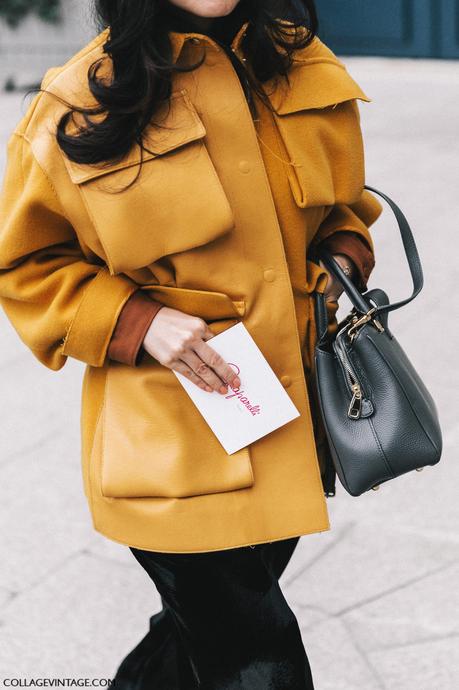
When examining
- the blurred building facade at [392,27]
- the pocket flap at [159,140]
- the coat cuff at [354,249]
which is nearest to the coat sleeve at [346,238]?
the coat cuff at [354,249]

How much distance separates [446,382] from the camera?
4.19 m

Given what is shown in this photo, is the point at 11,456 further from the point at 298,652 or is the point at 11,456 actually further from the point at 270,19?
the point at 270,19

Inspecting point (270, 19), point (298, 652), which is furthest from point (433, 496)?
point (270, 19)

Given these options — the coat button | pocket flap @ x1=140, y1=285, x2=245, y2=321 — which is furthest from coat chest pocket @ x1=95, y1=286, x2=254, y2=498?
the coat button

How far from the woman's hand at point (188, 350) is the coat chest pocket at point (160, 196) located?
0.39 feet

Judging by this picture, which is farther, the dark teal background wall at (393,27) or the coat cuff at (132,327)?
the dark teal background wall at (393,27)

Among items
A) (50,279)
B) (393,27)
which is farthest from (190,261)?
(393,27)

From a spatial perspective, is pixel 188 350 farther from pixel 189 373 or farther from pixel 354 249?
pixel 354 249

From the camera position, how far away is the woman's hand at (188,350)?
5.93 ft

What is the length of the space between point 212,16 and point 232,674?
120cm

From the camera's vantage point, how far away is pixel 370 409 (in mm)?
1873

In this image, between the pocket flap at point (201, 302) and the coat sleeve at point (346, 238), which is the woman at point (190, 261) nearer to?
the pocket flap at point (201, 302)

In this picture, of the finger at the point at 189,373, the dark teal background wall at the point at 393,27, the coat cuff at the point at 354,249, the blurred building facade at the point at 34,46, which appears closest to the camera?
the finger at the point at 189,373

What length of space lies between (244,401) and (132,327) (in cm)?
23
